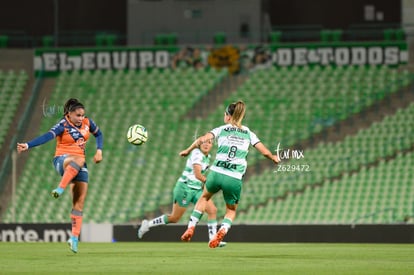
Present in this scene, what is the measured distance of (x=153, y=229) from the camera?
2270cm

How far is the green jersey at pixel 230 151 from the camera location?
48.5 feet

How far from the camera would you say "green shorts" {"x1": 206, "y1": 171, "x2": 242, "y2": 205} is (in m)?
14.8

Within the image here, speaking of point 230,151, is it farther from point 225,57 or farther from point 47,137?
point 225,57

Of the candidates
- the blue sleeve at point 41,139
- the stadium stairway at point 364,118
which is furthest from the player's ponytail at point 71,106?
the stadium stairway at point 364,118

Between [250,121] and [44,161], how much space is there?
598 centimetres

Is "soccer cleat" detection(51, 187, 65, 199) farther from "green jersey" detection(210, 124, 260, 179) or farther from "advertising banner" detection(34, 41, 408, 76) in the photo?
"advertising banner" detection(34, 41, 408, 76)

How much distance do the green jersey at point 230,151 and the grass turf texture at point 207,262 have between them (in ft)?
4.09

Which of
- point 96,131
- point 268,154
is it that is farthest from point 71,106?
point 268,154

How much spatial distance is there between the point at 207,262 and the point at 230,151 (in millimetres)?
A: 2186

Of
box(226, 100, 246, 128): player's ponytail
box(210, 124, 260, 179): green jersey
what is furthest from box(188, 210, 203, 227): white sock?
box(226, 100, 246, 128): player's ponytail

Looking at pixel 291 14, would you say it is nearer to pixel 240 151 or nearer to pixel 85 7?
pixel 85 7

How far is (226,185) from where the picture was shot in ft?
48.5

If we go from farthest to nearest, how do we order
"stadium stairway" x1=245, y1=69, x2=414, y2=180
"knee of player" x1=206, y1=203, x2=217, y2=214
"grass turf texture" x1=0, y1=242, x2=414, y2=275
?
1. "stadium stairway" x1=245, y1=69, x2=414, y2=180
2. "knee of player" x1=206, y1=203, x2=217, y2=214
3. "grass turf texture" x1=0, y1=242, x2=414, y2=275

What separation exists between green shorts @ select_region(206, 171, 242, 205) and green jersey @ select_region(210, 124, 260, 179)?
0.07m
